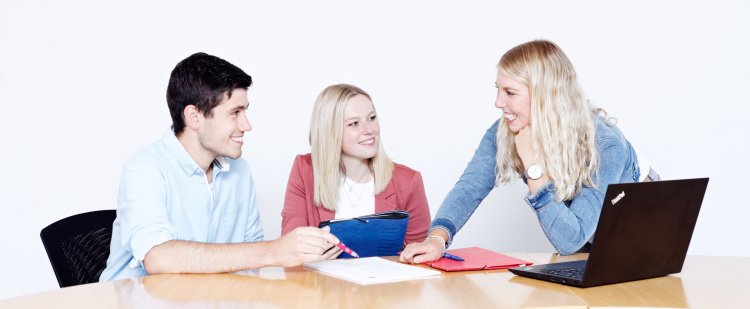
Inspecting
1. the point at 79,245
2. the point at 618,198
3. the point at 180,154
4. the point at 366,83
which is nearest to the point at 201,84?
the point at 180,154

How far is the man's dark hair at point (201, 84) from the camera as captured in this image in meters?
2.73

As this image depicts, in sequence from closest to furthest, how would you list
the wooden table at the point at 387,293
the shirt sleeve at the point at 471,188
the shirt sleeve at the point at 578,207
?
the wooden table at the point at 387,293
the shirt sleeve at the point at 578,207
the shirt sleeve at the point at 471,188

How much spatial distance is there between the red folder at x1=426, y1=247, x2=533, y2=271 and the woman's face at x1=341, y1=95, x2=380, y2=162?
3.47 ft

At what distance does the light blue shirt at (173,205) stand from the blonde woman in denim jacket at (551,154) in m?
0.72

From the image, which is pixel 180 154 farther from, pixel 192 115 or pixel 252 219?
pixel 252 219

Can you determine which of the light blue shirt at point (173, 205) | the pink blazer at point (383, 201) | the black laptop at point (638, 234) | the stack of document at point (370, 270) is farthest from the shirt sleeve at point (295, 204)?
the black laptop at point (638, 234)

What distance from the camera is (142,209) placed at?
7.94 ft

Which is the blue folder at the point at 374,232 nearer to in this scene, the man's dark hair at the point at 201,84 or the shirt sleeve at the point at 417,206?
the man's dark hair at the point at 201,84

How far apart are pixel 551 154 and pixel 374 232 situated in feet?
2.05

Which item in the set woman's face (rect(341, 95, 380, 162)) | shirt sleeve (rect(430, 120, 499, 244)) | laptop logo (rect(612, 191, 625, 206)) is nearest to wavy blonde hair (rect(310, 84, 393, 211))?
woman's face (rect(341, 95, 380, 162))

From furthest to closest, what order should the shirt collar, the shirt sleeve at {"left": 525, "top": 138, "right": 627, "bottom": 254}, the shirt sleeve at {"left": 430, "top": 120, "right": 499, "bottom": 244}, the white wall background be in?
the white wall background → the shirt sleeve at {"left": 430, "top": 120, "right": 499, "bottom": 244} → the shirt collar → the shirt sleeve at {"left": 525, "top": 138, "right": 627, "bottom": 254}

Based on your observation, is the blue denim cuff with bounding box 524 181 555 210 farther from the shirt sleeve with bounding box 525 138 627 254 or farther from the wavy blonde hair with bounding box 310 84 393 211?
the wavy blonde hair with bounding box 310 84 393 211

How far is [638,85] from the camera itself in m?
4.56

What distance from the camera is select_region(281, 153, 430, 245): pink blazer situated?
345cm
